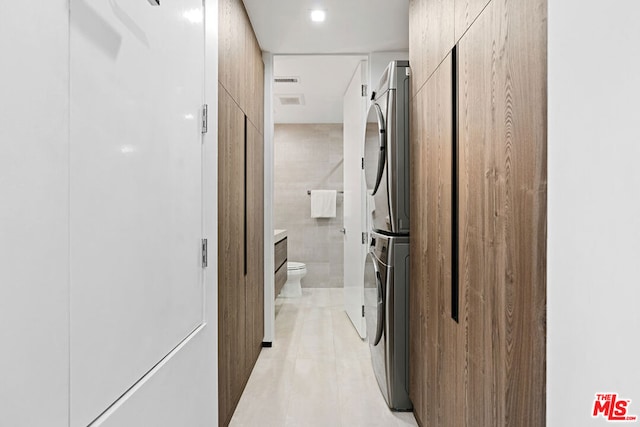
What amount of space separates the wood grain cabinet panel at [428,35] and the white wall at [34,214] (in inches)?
54.9

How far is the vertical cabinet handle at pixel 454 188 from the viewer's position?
1540mm

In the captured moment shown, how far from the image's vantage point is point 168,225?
1149mm

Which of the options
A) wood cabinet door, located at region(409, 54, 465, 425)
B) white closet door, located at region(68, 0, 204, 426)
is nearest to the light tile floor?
wood cabinet door, located at region(409, 54, 465, 425)

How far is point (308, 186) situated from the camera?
6.09 meters

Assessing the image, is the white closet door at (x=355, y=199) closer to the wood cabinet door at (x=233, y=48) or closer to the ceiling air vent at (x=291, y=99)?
the ceiling air vent at (x=291, y=99)

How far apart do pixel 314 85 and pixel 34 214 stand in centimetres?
398

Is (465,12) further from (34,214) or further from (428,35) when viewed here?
(34,214)

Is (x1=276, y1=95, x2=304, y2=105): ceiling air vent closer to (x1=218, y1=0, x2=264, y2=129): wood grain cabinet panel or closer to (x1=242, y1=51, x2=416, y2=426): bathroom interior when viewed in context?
(x1=242, y1=51, x2=416, y2=426): bathroom interior

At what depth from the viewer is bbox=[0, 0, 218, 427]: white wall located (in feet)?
1.88

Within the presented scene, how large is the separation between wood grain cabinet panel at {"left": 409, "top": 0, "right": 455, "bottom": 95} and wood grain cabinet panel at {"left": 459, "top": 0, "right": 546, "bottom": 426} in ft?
0.73

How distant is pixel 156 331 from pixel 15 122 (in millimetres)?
662
